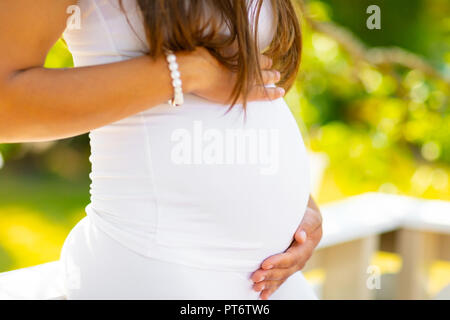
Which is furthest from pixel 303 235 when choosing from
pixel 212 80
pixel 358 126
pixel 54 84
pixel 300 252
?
pixel 358 126

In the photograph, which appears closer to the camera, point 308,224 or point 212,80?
point 212,80

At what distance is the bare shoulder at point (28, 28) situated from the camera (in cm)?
83

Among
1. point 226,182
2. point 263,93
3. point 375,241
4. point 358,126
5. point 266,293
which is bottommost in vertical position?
point 358,126

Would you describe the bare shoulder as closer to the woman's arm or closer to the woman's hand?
the woman's arm

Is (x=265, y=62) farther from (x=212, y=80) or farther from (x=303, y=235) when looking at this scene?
(x=303, y=235)

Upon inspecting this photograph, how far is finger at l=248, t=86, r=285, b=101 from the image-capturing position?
1027 millimetres

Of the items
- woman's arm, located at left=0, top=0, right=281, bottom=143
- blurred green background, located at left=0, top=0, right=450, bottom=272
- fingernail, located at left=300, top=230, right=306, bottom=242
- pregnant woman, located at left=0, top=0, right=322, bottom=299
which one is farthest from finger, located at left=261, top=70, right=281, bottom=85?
blurred green background, located at left=0, top=0, right=450, bottom=272

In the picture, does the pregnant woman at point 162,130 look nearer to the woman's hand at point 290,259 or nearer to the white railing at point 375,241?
the woman's hand at point 290,259

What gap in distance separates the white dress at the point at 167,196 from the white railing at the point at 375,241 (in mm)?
878

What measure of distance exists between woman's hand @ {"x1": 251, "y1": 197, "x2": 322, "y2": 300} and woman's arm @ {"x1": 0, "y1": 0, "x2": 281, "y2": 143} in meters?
0.33

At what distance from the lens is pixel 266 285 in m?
1.06

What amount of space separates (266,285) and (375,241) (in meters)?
1.19

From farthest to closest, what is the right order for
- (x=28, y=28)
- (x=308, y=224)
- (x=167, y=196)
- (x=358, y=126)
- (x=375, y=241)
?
(x=358, y=126), (x=375, y=241), (x=308, y=224), (x=167, y=196), (x=28, y=28)
